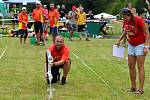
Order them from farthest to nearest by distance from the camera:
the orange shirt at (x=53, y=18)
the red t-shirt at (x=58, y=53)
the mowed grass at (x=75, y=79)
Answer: the orange shirt at (x=53, y=18) < the red t-shirt at (x=58, y=53) < the mowed grass at (x=75, y=79)

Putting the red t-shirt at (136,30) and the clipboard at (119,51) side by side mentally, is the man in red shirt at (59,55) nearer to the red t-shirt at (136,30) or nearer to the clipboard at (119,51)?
the clipboard at (119,51)

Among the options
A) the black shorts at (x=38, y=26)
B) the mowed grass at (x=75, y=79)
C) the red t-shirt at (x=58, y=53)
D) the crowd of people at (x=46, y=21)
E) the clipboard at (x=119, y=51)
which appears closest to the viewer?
the mowed grass at (x=75, y=79)

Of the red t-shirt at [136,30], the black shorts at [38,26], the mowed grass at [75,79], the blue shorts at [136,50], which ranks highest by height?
the red t-shirt at [136,30]

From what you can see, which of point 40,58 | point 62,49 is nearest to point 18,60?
point 40,58

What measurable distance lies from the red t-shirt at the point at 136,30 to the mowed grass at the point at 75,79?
3.32 feet

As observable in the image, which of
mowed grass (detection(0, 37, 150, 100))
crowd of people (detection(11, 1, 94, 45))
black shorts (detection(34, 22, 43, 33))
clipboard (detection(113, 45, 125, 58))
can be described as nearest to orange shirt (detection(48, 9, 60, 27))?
crowd of people (detection(11, 1, 94, 45))

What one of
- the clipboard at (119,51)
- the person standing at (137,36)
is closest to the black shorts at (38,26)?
the clipboard at (119,51)

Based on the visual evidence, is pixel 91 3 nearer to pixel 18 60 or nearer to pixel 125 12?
pixel 18 60

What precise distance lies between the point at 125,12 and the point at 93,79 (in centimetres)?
252

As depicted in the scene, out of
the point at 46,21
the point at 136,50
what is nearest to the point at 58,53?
the point at 136,50

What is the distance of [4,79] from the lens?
1087 centimetres

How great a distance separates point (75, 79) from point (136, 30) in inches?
97.6

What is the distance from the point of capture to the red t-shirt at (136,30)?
9094mm

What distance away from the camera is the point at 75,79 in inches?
436
